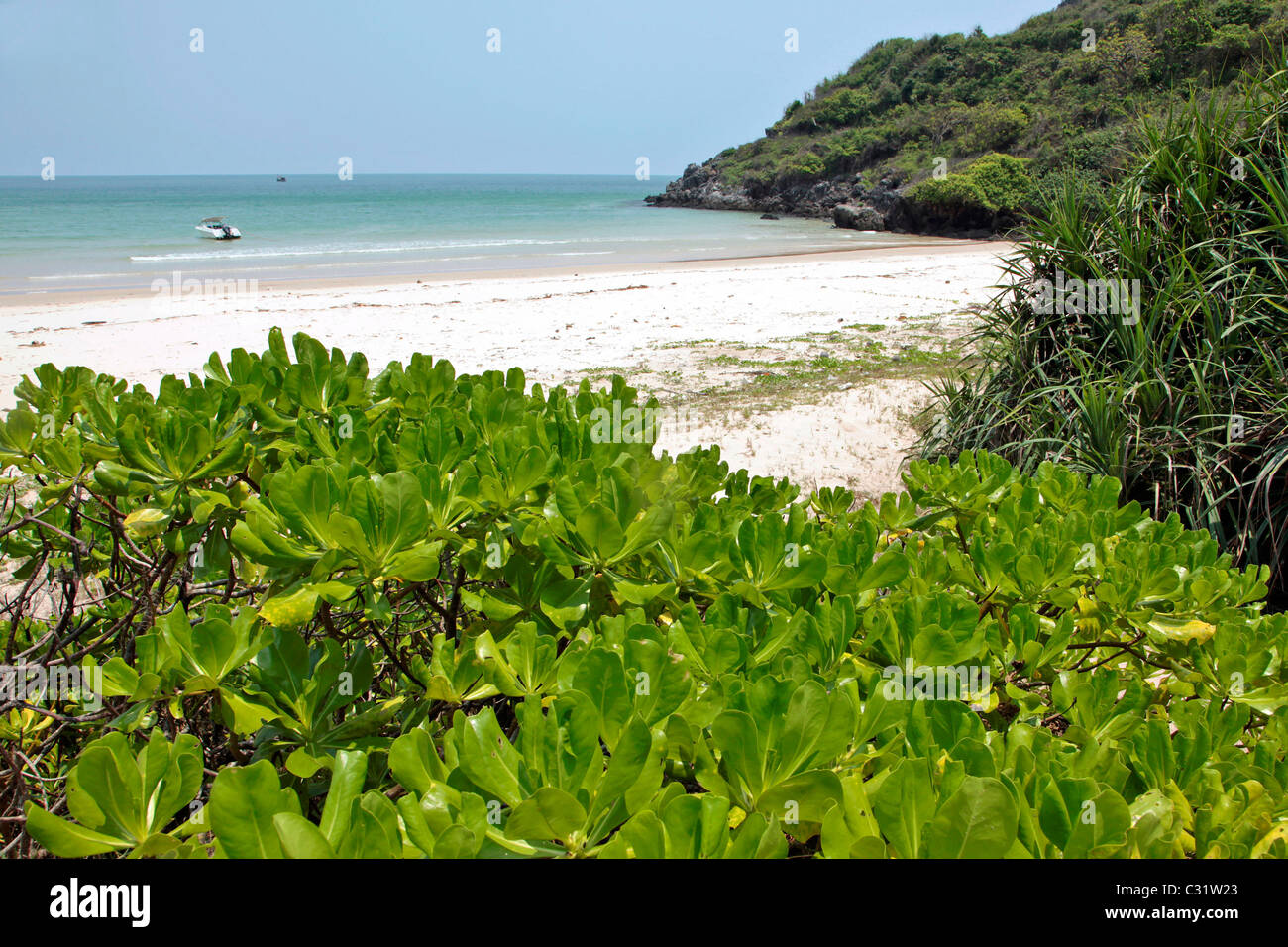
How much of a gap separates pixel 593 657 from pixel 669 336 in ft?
35.5

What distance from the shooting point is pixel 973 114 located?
4731cm

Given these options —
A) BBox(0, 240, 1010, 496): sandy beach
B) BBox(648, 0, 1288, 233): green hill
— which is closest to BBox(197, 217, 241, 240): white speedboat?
BBox(0, 240, 1010, 496): sandy beach

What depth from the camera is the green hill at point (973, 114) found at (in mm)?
34344

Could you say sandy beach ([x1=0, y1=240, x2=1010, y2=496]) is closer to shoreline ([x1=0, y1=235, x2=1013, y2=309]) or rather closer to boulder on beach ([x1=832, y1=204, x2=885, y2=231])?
shoreline ([x1=0, y1=235, x2=1013, y2=309])

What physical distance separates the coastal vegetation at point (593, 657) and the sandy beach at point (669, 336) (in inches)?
170

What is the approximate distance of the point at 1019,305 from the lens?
5082 mm

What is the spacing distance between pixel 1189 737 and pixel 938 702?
31 centimetres

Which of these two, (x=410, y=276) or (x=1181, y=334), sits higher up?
(x=410, y=276)

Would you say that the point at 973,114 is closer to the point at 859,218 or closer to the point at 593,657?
the point at 859,218

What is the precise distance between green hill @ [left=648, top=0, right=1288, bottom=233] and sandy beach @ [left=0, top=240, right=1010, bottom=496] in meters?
10.4

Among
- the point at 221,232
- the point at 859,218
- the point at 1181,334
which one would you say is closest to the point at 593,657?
the point at 1181,334

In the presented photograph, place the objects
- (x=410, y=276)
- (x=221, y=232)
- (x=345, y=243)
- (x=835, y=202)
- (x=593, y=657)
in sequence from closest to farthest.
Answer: (x=593, y=657), (x=410, y=276), (x=345, y=243), (x=221, y=232), (x=835, y=202)

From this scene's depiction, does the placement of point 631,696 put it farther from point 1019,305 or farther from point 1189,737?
point 1019,305
